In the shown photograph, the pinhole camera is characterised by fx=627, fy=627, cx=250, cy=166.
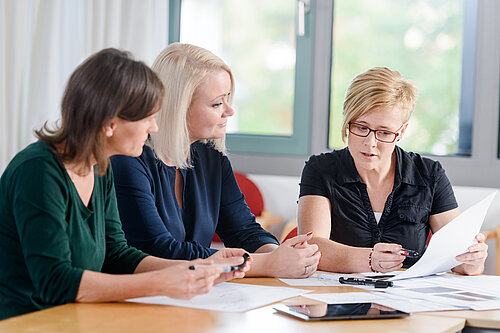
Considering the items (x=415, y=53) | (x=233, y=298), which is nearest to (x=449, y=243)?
(x=233, y=298)

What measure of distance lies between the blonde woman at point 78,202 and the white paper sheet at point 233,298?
0.04m


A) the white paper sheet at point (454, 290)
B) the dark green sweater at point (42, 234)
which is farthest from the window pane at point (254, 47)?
the dark green sweater at point (42, 234)

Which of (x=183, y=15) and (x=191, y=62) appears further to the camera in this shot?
(x=183, y=15)

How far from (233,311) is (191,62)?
0.98m

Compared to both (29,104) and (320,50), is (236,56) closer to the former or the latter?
(320,50)

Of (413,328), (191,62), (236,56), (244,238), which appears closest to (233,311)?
(413,328)

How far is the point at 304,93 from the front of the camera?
3.79 meters

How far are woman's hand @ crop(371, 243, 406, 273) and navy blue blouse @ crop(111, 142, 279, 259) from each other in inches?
16.7

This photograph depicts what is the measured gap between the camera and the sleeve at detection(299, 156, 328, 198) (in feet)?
7.43

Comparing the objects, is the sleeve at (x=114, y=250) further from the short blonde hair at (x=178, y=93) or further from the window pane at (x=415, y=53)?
the window pane at (x=415, y=53)

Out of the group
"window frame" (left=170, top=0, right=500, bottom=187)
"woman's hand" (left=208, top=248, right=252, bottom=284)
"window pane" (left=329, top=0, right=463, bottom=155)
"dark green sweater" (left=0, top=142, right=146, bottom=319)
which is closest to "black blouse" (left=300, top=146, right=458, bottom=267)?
"woman's hand" (left=208, top=248, right=252, bottom=284)

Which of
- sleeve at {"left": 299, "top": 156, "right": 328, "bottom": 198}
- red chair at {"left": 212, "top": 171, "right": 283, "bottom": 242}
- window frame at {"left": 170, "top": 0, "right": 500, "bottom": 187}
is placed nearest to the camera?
sleeve at {"left": 299, "top": 156, "right": 328, "bottom": 198}

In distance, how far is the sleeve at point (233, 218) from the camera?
2.21m

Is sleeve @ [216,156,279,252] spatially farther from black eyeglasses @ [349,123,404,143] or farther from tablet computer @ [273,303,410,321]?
tablet computer @ [273,303,410,321]
